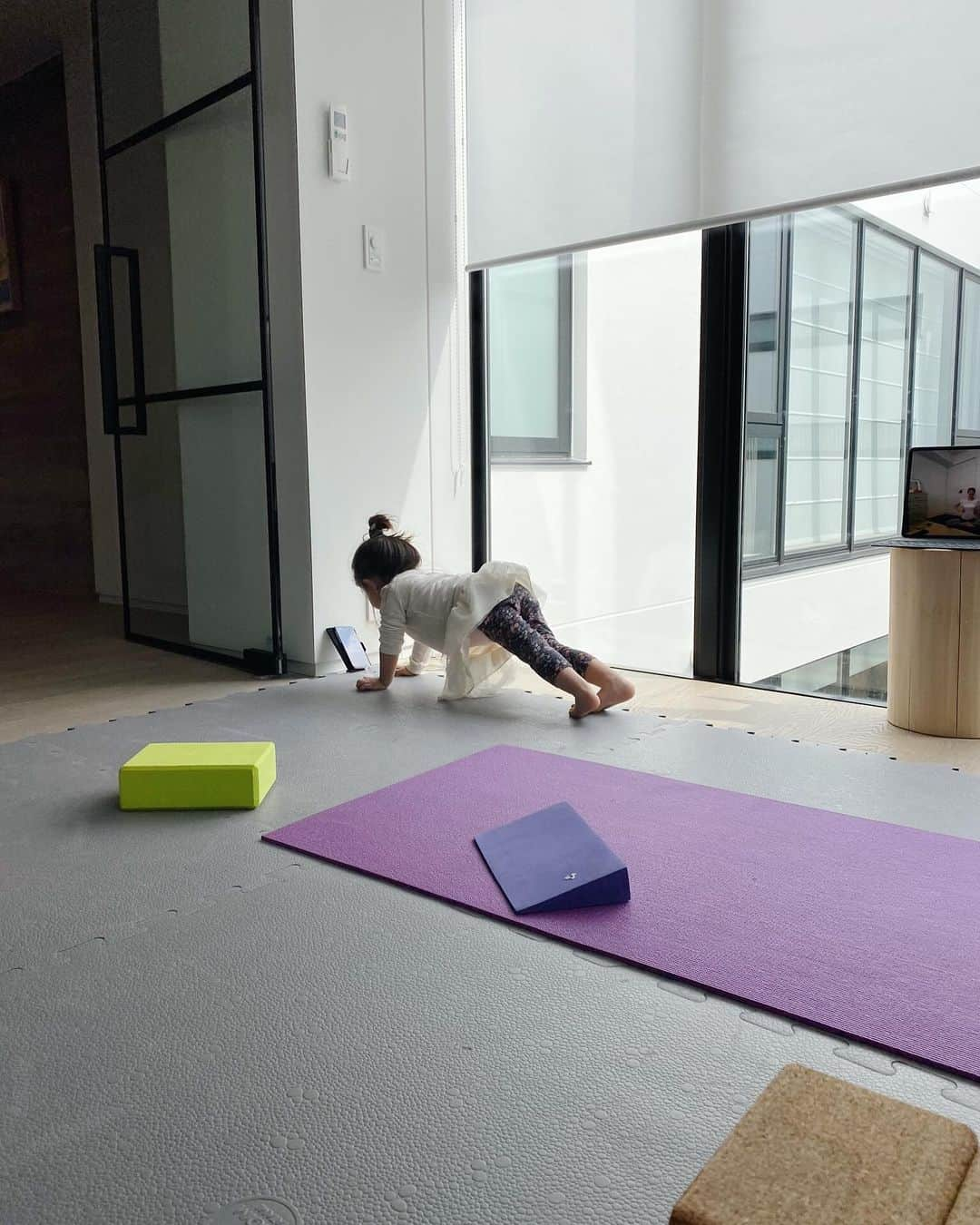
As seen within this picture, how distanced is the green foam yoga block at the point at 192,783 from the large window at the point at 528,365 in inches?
80.6

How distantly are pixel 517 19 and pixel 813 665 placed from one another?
2299 mm

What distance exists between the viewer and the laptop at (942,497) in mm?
2516

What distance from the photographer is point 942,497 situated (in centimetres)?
256

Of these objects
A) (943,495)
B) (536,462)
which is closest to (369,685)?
(536,462)

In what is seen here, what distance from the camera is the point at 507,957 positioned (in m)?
1.37

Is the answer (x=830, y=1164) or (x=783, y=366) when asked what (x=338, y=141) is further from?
(x=830, y=1164)

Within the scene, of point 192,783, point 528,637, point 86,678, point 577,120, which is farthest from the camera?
point 86,678

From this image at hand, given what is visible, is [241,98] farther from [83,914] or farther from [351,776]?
[83,914]

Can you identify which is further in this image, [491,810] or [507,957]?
[491,810]

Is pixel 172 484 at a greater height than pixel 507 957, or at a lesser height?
greater

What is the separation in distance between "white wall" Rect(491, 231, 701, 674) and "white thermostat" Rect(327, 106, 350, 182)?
88 cm

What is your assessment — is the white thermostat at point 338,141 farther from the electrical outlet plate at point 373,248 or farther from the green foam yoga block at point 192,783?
the green foam yoga block at point 192,783

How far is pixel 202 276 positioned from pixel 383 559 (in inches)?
Result: 50.9

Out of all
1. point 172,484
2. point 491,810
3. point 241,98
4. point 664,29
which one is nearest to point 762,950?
point 491,810
